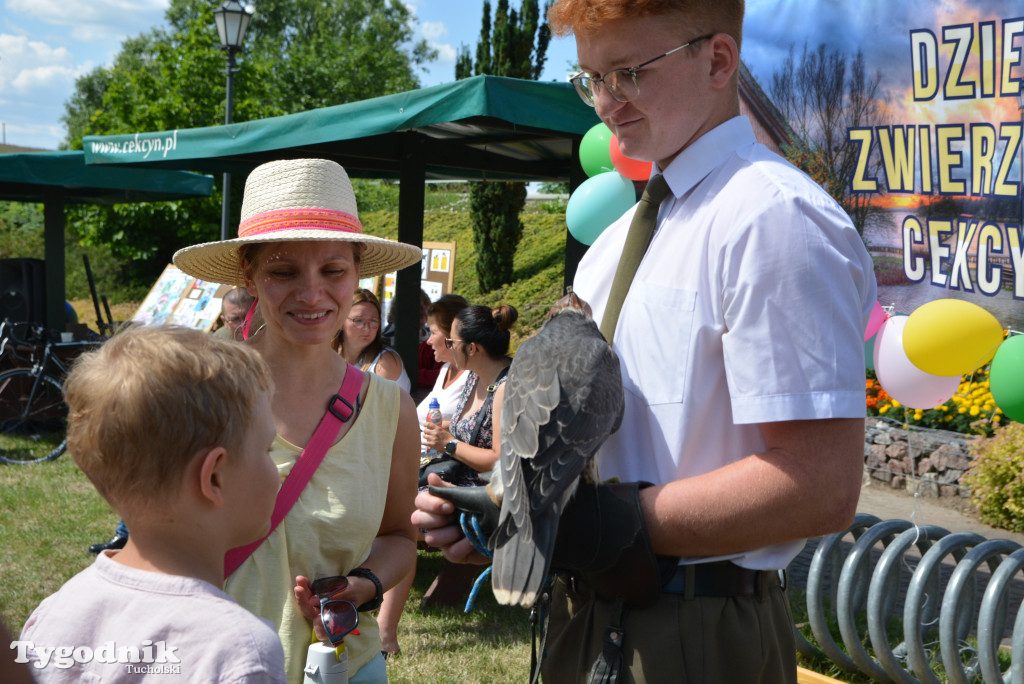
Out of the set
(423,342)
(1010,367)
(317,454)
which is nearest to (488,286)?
(423,342)

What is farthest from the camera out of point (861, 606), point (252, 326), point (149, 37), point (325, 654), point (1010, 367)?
point (149, 37)

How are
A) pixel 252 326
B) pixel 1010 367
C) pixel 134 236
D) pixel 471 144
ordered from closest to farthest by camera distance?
pixel 252 326, pixel 1010 367, pixel 471 144, pixel 134 236

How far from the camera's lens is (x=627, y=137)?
1.64 metres

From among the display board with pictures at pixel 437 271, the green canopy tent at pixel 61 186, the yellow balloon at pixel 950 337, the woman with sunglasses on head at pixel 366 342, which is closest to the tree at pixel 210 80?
the green canopy tent at pixel 61 186

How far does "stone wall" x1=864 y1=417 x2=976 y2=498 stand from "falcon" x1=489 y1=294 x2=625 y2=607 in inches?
257

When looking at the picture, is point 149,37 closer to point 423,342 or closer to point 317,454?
point 423,342

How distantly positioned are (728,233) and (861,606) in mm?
4732

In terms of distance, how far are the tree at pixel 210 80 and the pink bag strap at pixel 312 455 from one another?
1312 centimetres

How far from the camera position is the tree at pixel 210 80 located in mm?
20516

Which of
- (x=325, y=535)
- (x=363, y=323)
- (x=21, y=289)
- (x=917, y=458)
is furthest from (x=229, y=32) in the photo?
(x=325, y=535)

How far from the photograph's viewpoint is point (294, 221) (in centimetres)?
232

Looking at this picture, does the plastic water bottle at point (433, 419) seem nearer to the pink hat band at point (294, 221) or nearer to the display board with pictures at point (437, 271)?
the pink hat band at point (294, 221)

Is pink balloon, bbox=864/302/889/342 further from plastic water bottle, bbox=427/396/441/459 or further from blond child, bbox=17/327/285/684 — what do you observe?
blond child, bbox=17/327/285/684

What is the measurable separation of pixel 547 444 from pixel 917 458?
736 cm
